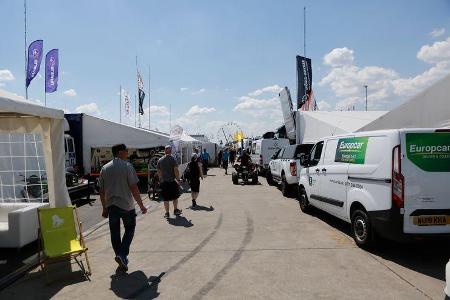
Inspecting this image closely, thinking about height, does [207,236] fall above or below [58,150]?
below

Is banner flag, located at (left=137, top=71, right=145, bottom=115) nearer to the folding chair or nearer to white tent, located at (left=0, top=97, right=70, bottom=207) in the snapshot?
white tent, located at (left=0, top=97, right=70, bottom=207)

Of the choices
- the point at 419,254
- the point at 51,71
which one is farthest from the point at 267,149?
the point at 419,254

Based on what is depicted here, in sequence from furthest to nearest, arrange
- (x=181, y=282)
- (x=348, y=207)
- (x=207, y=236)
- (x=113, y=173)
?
(x=207, y=236) < (x=348, y=207) < (x=113, y=173) < (x=181, y=282)

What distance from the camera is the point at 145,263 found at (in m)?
6.14

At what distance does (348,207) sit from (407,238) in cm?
153

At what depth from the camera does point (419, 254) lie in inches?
253

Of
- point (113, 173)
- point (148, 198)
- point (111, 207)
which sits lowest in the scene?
point (148, 198)

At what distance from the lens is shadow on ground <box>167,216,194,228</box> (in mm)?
9219

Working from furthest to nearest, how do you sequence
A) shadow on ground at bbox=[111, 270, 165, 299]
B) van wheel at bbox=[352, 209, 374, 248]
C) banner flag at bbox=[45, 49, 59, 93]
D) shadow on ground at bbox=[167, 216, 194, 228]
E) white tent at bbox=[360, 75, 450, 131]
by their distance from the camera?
1. banner flag at bbox=[45, 49, 59, 93]
2. shadow on ground at bbox=[167, 216, 194, 228]
3. white tent at bbox=[360, 75, 450, 131]
4. van wheel at bbox=[352, 209, 374, 248]
5. shadow on ground at bbox=[111, 270, 165, 299]

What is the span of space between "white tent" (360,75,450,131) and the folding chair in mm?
8109

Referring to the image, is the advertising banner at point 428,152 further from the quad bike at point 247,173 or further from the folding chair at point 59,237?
the quad bike at point 247,173

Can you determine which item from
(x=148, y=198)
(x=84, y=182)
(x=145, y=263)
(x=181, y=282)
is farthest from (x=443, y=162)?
(x=84, y=182)

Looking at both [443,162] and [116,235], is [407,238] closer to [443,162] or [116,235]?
[443,162]

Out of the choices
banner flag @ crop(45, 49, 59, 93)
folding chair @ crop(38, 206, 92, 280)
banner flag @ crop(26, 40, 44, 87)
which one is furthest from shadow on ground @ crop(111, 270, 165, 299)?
banner flag @ crop(45, 49, 59, 93)
